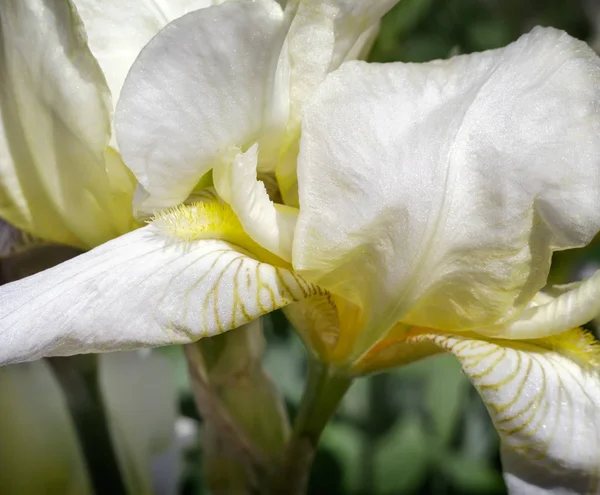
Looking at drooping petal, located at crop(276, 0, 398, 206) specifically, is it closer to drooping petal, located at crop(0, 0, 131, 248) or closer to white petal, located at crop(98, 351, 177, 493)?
drooping petal, located at crop(0, 0, 131, 248)

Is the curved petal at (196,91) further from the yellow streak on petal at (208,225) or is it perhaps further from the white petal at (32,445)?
Answer: the white petal at (32,445)

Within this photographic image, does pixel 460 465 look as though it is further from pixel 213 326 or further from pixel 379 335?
pixel 213 326

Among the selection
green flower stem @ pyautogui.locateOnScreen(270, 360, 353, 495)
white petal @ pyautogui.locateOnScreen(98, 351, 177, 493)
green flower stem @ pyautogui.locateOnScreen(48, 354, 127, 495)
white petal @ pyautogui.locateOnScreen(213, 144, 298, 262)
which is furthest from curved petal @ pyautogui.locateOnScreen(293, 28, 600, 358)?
white petal @ pyautogui.locateOnScreen(98, 351, 177, 493)

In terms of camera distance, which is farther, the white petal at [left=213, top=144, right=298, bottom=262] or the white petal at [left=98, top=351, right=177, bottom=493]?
the white petal at [left=98, top=351, right=177, bottom=493]

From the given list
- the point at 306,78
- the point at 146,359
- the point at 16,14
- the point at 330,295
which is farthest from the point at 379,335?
the point at 146,359

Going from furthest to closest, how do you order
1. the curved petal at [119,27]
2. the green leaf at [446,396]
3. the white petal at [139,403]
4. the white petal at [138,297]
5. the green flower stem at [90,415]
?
1. the green leaf at [446,396]
2. the white petal at [139,403]
3. the green flower stem at [90,415]
4. the curved petal at [119,27]
5. the white petal at [138,297]

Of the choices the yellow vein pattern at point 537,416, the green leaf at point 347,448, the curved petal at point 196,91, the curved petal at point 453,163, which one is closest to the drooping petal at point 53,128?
the curved petal at point 196,91

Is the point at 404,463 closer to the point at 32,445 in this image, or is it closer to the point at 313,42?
the point at 32,445
